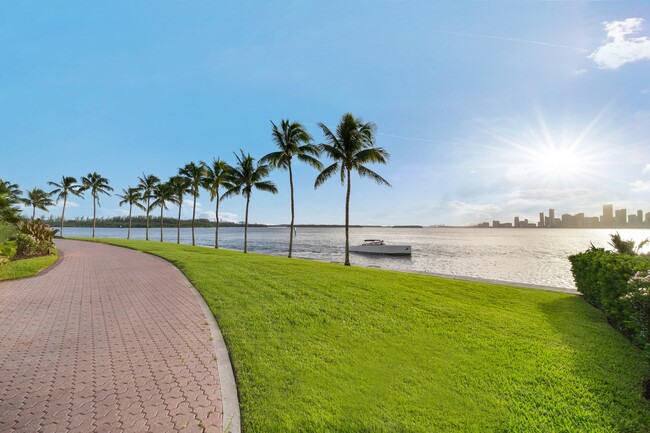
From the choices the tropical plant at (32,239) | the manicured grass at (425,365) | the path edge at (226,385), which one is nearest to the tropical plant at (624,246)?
the manicured grass at (425,365)

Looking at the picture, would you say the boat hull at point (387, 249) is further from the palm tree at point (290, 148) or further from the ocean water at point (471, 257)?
the palm tree at point (290, 148)

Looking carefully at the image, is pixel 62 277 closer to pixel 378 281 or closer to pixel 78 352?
pixel 78 352

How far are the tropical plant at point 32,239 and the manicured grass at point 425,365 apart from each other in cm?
1739

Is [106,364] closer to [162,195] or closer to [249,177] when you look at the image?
[249,177]

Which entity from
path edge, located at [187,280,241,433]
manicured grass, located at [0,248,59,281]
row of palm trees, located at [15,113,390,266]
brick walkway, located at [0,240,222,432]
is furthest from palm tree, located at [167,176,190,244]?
path edge, located at [187,280,241,433]

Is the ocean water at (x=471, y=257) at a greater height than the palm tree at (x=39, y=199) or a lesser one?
lesser

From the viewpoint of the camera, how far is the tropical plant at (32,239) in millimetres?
17125

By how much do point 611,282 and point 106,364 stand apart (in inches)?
444

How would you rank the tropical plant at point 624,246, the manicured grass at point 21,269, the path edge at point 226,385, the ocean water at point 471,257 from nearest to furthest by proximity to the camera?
the path edge at point 226,385
the tropical plant at point 624,246
the manicured grass at point 21,269
the ocean water at point 471,257

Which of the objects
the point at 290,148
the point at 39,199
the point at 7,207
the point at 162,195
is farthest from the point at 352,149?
the point at 39,199

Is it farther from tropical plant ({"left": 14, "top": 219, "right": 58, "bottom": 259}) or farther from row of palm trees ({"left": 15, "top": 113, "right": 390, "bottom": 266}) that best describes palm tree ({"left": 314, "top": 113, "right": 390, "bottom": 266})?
tropical plant ({"left": 14, "top": 219, "right": 58, "bottom": 259})

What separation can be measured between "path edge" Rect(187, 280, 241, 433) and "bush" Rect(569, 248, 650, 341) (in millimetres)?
6338

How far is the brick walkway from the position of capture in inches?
127

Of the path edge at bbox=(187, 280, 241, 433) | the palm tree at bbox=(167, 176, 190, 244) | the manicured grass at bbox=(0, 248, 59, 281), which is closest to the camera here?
the path edge at bbox=(187, 280, 241, 433)
